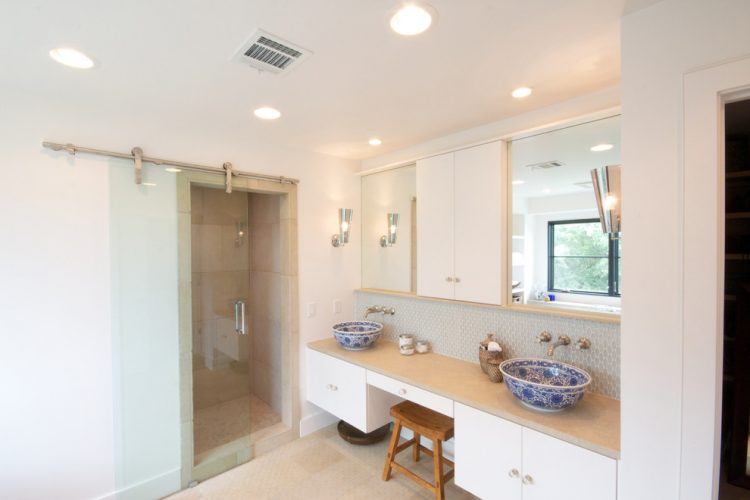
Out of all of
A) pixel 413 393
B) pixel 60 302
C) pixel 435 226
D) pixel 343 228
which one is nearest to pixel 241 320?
pixel 343 228

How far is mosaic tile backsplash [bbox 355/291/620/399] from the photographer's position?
5.97ft

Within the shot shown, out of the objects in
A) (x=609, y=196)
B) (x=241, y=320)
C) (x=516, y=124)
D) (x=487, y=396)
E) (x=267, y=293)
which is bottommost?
(x=487, y=396)

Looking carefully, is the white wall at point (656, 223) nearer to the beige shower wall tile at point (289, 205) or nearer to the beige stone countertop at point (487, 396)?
the beige stone countertop at point (487, 396)

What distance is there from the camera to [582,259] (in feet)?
6.62

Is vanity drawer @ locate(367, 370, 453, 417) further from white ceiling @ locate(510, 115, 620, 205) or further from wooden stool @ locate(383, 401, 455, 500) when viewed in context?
white ceiling @ locate(510, 115, 620, 205)

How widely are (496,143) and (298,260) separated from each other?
174 centimetres

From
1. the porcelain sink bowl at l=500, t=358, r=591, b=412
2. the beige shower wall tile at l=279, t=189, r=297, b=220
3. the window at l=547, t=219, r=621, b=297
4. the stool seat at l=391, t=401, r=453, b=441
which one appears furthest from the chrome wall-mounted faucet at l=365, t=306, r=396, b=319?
the window at l=547, t=219, r=621, b=297

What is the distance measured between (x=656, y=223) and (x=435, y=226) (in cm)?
149

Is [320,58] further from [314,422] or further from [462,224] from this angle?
[314,422]

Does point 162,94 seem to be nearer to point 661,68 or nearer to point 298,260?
point 298,260

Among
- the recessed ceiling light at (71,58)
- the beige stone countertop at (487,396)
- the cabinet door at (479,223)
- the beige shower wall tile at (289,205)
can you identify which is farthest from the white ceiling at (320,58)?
the beige stone countertop at (487,396)

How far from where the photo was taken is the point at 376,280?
3170 millimetres

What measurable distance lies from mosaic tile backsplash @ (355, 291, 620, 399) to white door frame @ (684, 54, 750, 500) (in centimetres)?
72

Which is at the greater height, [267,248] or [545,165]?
[545,165]
